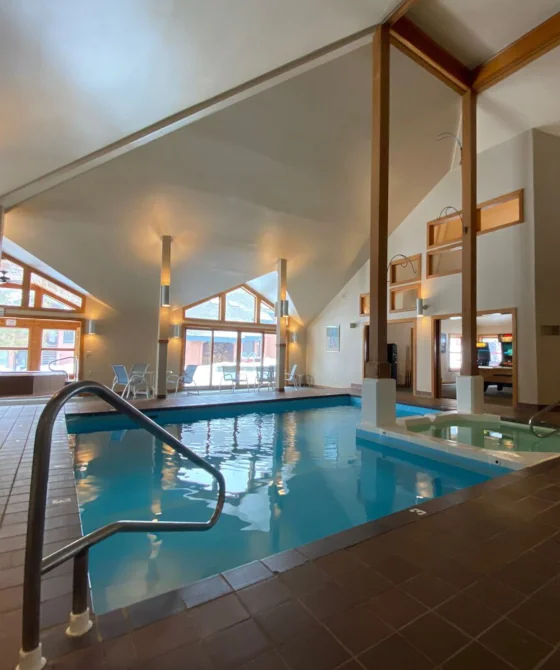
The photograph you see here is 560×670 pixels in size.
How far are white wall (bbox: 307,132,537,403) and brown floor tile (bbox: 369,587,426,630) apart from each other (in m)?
6.05

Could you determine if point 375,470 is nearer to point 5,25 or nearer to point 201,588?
point 201,588

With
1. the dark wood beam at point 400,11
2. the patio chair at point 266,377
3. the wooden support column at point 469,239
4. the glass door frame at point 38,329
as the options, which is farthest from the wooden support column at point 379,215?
the glass door frame at point 38,329

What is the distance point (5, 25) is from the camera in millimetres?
2506

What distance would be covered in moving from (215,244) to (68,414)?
4258 millimetres

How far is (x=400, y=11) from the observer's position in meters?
4.17

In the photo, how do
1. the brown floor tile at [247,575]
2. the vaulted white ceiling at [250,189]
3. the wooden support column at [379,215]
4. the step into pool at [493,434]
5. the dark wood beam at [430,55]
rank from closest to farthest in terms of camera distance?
the brown floor tile at [247,575], the step into pool at [493,434], the wooden support column at [379,215], the dark wood beam at [430,55], the vaulted white ceiling at [250,189]

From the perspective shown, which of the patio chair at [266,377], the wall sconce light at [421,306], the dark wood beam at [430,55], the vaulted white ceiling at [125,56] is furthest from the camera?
the patio chair at [266,377]

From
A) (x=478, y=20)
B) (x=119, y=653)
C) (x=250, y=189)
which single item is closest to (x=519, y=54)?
(x=478, y=20)

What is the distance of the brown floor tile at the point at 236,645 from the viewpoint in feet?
3.14

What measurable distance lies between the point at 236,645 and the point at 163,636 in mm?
214

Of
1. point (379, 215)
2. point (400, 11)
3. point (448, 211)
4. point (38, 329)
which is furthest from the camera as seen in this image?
point (38, 329)

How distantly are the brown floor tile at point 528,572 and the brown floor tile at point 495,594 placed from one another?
0.13ft

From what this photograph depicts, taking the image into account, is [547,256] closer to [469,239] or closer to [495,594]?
[469,239]

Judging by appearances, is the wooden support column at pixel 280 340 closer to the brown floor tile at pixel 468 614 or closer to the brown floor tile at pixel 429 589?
the brown floor tile at pixel 429 589
